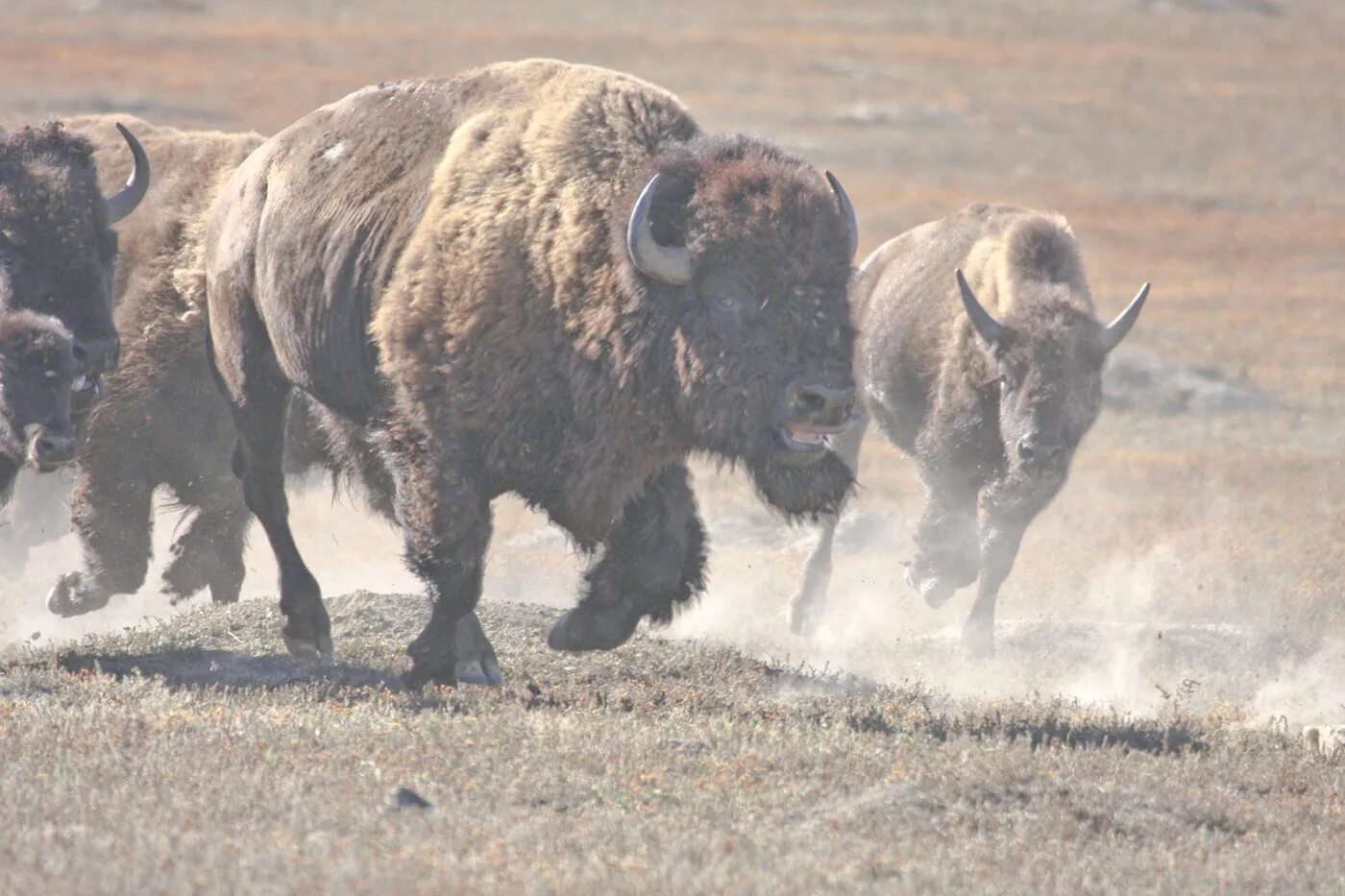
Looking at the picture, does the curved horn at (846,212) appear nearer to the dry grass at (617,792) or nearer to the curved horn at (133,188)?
the dry grass at (617,792)

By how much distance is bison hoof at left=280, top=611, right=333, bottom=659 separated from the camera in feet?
29.9

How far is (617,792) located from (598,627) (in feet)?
6.13

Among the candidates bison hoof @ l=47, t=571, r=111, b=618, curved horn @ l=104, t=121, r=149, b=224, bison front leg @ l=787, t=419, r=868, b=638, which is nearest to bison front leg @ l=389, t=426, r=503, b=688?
curved horn @ l=104, t=121, r=149, b=224

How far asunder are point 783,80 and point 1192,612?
3564 centimetres

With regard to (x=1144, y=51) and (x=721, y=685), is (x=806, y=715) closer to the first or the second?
(x=721, y=685)

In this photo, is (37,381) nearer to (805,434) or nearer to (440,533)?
(440,533)

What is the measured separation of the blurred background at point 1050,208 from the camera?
1287cm

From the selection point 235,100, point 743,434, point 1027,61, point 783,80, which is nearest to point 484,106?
point 743,434

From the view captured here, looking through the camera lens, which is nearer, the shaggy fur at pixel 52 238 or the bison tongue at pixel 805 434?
→ the bison tongue at pixel 805 434

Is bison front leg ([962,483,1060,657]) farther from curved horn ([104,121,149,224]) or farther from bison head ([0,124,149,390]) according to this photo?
bison head ([0,124,149,390])

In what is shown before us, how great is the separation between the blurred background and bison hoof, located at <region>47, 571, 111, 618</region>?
0.47 meters

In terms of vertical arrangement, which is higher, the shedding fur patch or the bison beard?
the bison beard

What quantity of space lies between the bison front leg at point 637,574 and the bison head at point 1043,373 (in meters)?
4.06

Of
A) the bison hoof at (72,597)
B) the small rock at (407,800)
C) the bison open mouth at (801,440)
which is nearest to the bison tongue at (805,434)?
the bison open mouth at (801,440)
